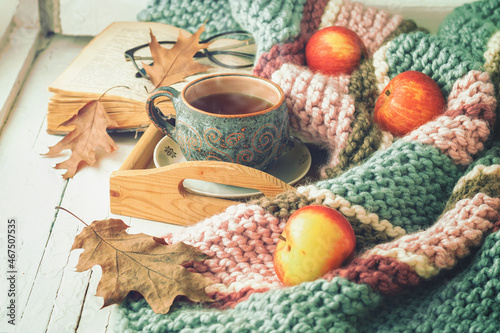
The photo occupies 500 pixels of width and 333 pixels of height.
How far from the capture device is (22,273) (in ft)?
2.22

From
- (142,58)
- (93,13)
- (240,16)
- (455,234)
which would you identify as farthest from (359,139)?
(93,13)

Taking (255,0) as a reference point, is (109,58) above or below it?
below

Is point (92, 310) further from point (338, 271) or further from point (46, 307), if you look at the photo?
point (338, 271)

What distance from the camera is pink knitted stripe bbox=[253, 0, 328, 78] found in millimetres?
922

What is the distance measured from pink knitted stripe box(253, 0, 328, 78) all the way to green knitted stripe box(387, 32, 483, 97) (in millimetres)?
176

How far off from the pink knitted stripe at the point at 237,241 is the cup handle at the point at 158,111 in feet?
0.72

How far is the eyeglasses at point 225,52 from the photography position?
1.12m

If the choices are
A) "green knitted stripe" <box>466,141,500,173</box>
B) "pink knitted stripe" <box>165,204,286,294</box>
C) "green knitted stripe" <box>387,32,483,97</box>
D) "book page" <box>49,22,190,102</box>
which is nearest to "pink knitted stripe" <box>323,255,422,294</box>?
"pink knitted stripe" <box>165,204,286,294</box>

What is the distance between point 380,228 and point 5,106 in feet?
2.80

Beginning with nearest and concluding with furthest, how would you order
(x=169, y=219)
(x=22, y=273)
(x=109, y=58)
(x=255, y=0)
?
(x=22, y=273) < (x=169, y=219) < (x=255, y=0) < (x=109, y=58)

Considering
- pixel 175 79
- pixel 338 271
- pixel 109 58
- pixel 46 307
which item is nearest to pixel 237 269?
pixel 338 271

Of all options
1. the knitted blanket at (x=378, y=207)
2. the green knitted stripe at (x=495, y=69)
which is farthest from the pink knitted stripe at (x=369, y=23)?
the green knitted stripe at (x=495, y=69)

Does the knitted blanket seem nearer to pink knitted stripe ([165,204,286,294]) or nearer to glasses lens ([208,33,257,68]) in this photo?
pink knitted stripe ([165,204,286,294])

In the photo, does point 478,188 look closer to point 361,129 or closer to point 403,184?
point 403,184
